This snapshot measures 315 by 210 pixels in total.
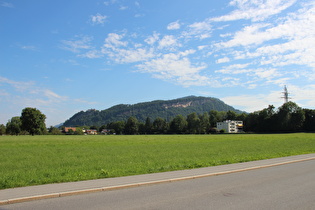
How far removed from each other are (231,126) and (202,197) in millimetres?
166821

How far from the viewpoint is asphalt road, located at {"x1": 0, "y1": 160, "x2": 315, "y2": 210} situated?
699 centimetres

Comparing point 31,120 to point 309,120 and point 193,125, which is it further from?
point 309,120

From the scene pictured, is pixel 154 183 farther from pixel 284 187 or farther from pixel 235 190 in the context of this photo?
pixel 284 187

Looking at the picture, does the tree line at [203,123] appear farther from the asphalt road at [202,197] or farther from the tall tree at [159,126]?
the asphalt road at [202,197]

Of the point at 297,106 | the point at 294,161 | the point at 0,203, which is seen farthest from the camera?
the point at 297,106

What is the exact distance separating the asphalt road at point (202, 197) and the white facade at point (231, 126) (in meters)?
159

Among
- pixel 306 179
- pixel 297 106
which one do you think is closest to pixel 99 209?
pixel 306 179

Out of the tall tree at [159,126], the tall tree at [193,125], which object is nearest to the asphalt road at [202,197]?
the tall tree at [193,125]

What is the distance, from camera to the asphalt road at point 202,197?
6992mm

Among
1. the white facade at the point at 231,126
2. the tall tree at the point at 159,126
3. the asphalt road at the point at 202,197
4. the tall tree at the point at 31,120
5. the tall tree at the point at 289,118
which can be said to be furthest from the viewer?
the white facade at the point at 231,126

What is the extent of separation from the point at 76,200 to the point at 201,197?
3.74m

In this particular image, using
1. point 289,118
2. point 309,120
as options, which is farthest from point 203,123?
point 309,120

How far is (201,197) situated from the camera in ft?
25.9

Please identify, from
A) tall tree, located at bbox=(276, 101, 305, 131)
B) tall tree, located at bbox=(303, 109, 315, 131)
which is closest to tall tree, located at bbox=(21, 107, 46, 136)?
tall tree, located at bbox=(276, 101, 305, 131)
